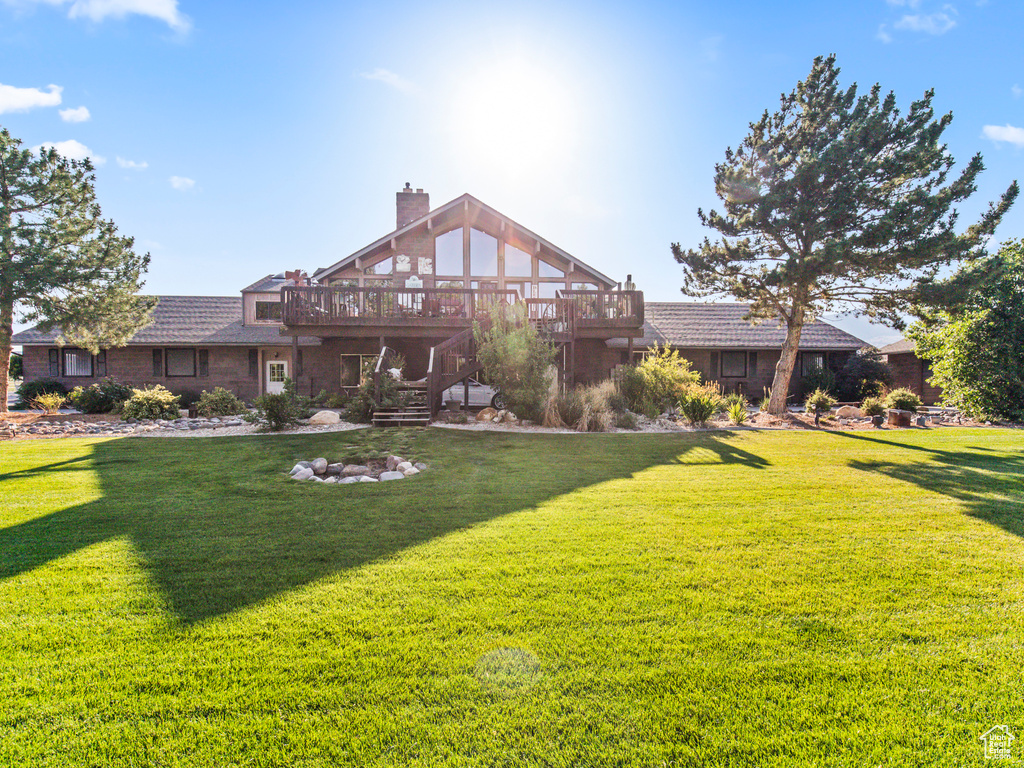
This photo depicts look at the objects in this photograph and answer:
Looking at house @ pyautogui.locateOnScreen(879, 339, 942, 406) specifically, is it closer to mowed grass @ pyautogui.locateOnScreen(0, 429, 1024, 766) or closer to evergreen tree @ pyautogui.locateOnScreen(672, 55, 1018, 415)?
evergreen tree @ pyautogui.locateOnScreen(672, 55, 1018, 415)

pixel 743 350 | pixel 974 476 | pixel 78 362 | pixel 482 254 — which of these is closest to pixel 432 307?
pixel 482 254

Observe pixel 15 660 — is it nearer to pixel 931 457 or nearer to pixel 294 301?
pixel 931 457

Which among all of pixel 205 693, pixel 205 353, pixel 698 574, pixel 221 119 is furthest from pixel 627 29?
pixel 205 353

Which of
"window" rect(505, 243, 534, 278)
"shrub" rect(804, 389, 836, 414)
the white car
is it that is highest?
"window" rect(505, 243, 534, 278)

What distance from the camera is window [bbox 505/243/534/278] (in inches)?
727

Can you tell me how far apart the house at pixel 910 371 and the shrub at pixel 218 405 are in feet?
85.8

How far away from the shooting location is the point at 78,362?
19656 millimetres

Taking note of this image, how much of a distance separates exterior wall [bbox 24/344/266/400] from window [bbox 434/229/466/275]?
9283 mm

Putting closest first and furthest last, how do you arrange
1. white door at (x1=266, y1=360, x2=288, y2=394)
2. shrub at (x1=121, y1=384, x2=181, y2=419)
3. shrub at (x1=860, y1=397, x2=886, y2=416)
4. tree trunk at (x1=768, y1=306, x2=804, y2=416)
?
shrub at (x1=121, y1=384, x2=181, y2=419) < shrub at (x1=860, y1=397, x2=886, y2=416) < tree trunk at (x1=768, y1=306, x2=804, y2=416) < white door at (x1=266, y1=360, x2=288, y2=394)

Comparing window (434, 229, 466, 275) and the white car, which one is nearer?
the white car

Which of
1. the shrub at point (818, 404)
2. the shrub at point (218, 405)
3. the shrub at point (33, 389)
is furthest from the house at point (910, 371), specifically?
the shrub at point (33, 389)

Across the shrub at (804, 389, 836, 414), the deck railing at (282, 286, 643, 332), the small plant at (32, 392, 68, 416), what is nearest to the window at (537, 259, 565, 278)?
the deck railing at (282, 286, 643, 332)

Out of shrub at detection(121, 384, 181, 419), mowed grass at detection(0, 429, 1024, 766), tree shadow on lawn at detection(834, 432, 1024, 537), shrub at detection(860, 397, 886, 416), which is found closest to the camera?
mowed grass at detection(0, 429, 1024, 766)

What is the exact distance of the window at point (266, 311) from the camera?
21016 millimetres
